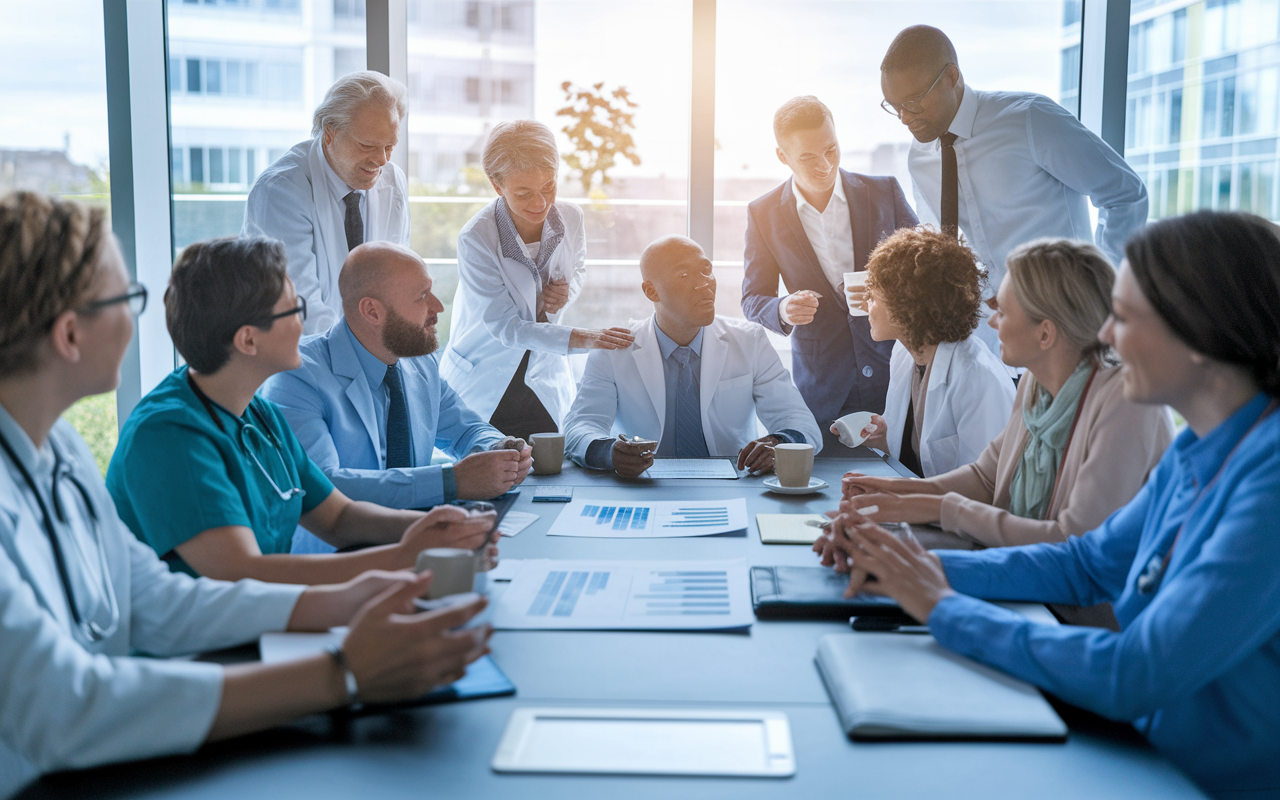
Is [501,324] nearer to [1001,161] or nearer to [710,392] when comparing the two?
[710,392]

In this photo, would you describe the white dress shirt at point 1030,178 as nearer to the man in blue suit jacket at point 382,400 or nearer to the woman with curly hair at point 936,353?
the woman with curly hair at point 936,353

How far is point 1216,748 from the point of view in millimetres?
1068

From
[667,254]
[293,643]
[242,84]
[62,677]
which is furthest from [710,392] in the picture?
[242,84]

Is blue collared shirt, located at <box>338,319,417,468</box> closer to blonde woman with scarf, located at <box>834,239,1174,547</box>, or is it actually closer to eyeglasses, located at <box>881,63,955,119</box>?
blonde woman with scarf, located at <box>834,239,1174,547</box>

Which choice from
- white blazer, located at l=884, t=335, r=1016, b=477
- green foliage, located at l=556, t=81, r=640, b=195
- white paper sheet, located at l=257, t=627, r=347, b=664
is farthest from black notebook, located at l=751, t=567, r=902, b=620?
green foliage, located at l=556, t=81, r=640, b=195

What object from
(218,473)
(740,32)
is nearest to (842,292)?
(740,32)

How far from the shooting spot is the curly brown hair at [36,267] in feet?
3.34

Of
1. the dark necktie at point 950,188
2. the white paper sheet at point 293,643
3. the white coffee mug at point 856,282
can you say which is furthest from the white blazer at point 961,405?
the white paper sheet at point 293,643

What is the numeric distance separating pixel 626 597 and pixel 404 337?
1.26 metres

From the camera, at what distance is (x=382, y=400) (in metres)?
2.50

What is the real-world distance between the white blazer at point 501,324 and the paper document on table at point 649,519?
4.19 feet

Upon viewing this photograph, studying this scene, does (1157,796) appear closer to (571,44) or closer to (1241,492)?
(1241,492)

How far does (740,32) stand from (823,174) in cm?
112

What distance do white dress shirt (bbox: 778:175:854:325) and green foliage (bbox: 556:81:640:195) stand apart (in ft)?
3.55
